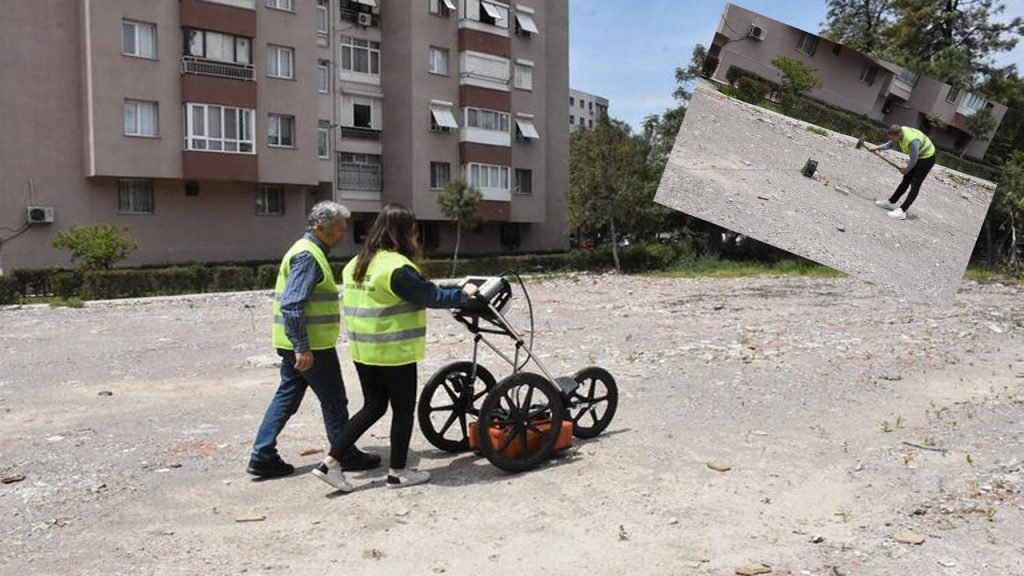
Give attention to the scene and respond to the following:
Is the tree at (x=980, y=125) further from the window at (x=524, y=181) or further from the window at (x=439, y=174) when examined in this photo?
the window at (x=524, y=181)

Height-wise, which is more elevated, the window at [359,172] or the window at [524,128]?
the window at [524,128]

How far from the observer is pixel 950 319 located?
40.0ft

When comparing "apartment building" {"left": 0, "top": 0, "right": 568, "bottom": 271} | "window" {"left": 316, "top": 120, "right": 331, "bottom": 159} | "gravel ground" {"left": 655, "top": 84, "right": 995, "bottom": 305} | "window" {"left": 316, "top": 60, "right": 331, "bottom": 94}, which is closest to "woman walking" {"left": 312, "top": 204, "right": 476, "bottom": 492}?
"gravel ground" {"left": 655, "top": 84, "right": 995, "bottom": 305}

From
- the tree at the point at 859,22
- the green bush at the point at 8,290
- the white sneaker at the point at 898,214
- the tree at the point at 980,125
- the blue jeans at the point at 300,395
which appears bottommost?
the green bush at the point at 8,290

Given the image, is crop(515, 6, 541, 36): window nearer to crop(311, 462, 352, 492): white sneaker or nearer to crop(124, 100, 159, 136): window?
crop(124, 100, 159, 136): window

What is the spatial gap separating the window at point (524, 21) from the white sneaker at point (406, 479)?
38.5m

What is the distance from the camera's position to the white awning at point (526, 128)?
42.5 metres

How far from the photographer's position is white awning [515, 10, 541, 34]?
137 ft

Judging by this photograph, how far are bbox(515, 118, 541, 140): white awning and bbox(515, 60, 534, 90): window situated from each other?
1.59 m

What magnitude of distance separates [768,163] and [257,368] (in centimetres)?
830

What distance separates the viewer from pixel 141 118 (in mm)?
29703

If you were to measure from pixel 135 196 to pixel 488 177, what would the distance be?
627 inches

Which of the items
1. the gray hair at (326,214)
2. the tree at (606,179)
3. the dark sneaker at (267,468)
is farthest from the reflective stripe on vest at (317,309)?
the tree at (606,179)

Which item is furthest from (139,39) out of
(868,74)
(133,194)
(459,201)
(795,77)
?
(868,74)
